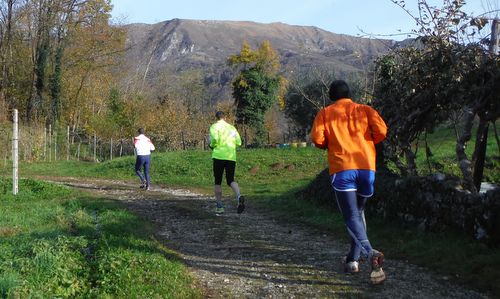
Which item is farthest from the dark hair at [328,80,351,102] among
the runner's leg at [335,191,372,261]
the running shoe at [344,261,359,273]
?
the running shoe at [344,261,359,273]

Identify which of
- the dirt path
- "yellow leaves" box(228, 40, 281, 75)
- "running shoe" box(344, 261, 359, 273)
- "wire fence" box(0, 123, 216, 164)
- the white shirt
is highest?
"yellow leaves" box(228, 40, 281, 75)

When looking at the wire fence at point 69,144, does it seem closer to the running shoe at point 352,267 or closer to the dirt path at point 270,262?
the dirt path at point 270,262

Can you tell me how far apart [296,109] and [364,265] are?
44.0 metres

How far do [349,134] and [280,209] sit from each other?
→ 652 cm

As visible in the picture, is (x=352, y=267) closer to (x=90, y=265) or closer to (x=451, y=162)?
(x=90, y=265)

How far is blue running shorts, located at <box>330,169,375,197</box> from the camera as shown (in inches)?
221

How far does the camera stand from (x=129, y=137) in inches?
1682

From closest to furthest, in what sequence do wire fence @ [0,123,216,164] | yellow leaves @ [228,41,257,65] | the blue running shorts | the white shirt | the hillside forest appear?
the blue running shorts → the white shirt → wire fence @ [0,123,216,164] → the hillside forest → yellow leaves @ [228,41,257,65]

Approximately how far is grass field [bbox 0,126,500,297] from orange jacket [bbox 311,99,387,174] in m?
1.75

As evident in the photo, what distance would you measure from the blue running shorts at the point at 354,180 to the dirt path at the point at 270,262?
38.7 inches

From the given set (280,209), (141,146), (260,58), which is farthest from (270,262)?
(260,58)

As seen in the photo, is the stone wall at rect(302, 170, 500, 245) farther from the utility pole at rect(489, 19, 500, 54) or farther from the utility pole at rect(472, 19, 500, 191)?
the utility pole at rect(489, 19, 500, 54)

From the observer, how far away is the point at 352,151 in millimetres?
5633

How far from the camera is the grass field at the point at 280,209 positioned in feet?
19.7
